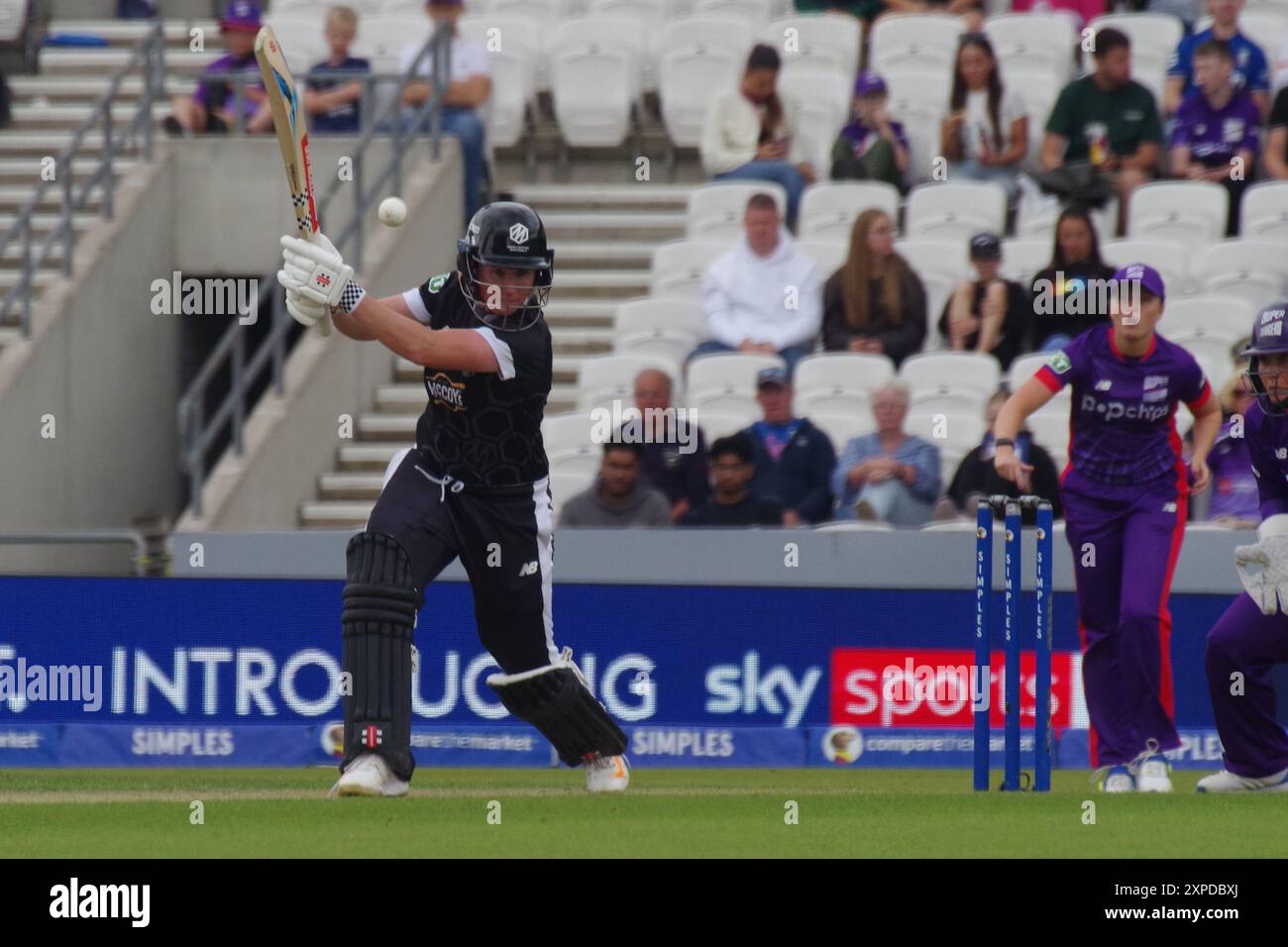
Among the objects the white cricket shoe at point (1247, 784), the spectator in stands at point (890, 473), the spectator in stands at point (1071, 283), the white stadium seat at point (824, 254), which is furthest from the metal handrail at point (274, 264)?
the white cricket shoe at point (1247, 784)

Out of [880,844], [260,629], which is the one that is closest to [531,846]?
[880,844]

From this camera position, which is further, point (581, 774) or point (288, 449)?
point (288, 449)

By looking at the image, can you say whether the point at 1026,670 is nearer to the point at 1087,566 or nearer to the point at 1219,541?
the point at 1219,541

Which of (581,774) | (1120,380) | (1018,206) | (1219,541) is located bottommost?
(581,774)

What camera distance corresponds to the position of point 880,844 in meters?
7.02

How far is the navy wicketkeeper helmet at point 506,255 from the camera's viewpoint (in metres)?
8.48

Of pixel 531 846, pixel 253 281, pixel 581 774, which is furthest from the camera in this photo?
pixel 253 281

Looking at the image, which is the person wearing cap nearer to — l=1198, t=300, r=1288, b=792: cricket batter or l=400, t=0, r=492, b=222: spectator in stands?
l=1198, t=300, r=1288, b=792: cricket batter

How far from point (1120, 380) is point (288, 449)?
693 cm

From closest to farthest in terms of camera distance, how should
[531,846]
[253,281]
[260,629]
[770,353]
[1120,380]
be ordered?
[531,846] → [1120,380] → [260,629] → [770,353] → [253,281]

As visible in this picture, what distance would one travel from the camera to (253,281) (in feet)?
56.7

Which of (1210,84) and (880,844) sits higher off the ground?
(1210,84)

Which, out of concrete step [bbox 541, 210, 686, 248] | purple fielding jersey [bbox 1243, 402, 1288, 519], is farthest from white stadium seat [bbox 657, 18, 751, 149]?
purple fielding jersey [bbox 1243, 402, 1288, 519]
